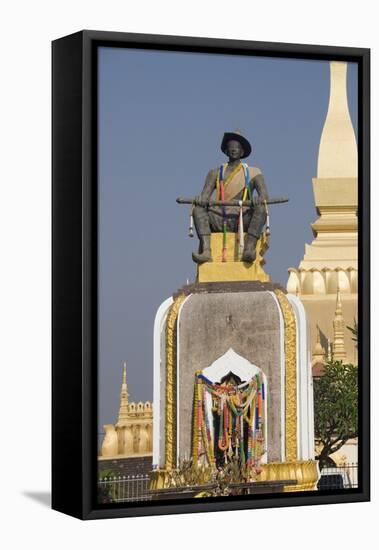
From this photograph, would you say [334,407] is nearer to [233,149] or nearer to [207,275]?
[207,275]

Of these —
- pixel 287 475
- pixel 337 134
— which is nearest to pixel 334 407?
pixel 287 475

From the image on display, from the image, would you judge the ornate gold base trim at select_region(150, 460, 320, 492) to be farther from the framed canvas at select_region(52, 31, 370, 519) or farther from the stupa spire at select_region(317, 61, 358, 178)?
the stupa spire at select_region(317, 61, 358, 178)

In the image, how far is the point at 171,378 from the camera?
1431 centimetres

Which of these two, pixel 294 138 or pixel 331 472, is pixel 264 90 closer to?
pixel 294 138

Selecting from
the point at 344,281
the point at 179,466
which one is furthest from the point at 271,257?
the point at 179,466

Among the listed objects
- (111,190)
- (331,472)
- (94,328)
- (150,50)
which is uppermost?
(150,50)

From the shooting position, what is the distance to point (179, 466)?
14320 millimetres

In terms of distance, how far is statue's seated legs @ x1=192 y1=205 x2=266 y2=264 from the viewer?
567 inches

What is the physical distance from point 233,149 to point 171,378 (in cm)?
156

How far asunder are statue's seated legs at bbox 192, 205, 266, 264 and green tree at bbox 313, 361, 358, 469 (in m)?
1.02

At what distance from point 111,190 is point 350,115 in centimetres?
189

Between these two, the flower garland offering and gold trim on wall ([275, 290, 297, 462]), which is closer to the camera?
the flower garland offering

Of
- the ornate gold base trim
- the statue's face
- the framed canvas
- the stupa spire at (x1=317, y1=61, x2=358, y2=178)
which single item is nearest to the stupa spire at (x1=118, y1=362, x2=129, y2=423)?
the framed canvas

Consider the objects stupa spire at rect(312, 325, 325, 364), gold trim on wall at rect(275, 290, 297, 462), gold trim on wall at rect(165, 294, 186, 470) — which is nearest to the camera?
gold trim on wall at rect(165, 294, 186, 470)
